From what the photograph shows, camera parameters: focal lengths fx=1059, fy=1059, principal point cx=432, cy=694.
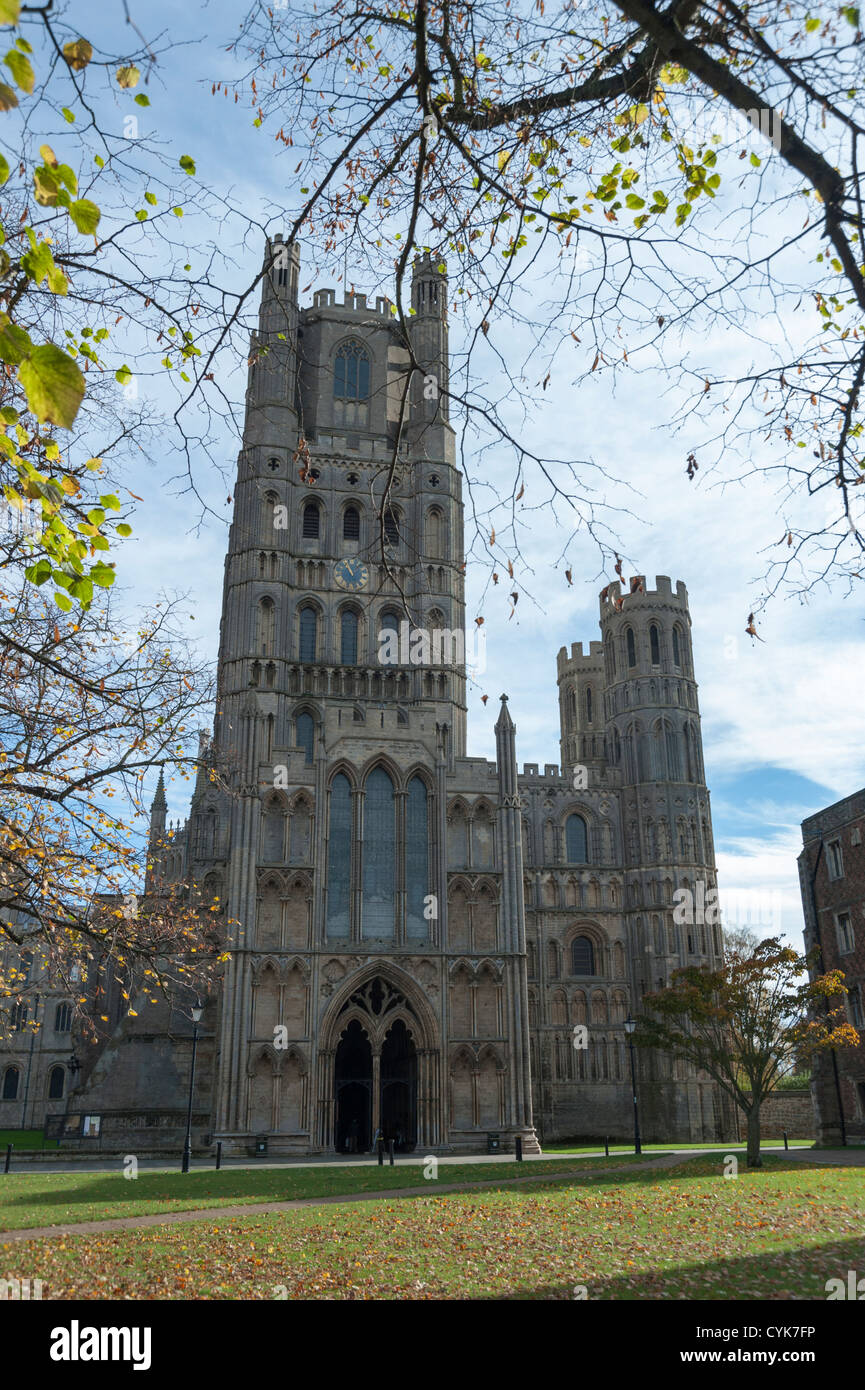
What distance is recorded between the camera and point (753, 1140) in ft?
87.5

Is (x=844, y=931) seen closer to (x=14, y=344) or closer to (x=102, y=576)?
(x=102, y=576)

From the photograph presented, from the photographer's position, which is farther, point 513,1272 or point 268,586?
point 268,586

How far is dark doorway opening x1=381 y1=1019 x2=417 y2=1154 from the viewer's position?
38.0 metres

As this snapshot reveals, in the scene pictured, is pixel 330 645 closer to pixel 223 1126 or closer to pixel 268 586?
pixel 268 586

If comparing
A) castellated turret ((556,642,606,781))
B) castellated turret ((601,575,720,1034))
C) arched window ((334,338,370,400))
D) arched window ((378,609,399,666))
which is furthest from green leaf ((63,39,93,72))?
castellated turret ((556,642,606,781))

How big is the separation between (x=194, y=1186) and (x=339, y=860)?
1819 centimetres

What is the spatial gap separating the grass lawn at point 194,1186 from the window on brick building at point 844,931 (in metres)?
11.2

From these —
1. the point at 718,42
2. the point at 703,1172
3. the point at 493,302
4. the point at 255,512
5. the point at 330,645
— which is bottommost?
the point at 703,1172

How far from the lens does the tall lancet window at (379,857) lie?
38.8 metres

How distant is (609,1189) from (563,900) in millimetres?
36602

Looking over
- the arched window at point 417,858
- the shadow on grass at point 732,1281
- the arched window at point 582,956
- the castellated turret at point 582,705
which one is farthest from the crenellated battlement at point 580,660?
the shadow on grass at point 732,1281

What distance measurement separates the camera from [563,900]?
183 ft

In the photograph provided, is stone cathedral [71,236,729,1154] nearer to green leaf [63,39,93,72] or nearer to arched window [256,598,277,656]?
arched window [256,598,277,656]
